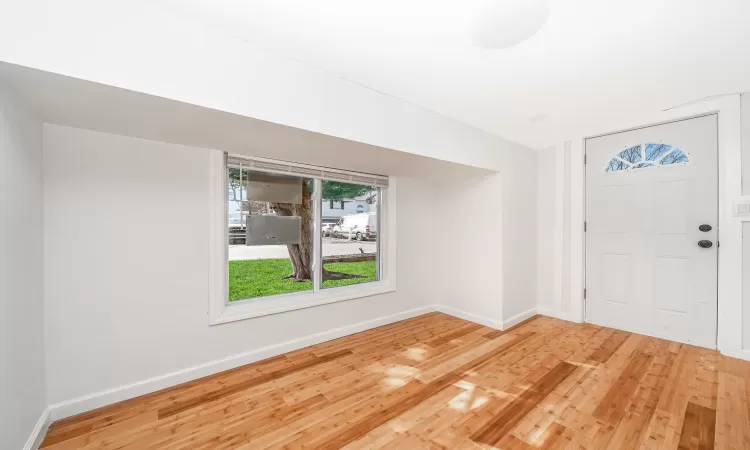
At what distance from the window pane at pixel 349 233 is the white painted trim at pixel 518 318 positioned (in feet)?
5.55

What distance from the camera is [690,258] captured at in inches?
116

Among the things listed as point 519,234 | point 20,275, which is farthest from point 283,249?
point 519,234

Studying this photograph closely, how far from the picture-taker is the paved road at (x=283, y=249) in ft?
9.14

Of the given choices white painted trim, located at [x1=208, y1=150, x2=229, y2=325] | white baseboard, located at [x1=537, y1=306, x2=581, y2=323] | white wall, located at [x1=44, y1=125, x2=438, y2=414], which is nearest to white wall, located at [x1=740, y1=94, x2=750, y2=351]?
white baseboard, located at [x1=537, y1=306, x2=581, y2=323]

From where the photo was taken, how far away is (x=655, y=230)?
124 inches

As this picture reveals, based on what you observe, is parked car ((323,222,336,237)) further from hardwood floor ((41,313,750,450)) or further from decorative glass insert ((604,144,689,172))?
decorative glass insert ((604,144,689,172))

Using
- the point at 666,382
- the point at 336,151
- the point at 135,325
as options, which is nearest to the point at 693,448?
the point at 666,382

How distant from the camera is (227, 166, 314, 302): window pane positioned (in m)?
2.76

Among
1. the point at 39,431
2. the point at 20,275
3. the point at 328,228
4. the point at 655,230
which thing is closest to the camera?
the point at 20,275

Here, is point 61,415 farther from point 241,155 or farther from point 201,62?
point 201,62

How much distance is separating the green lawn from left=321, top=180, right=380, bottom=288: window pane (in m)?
0.05

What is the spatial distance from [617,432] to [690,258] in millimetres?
2325

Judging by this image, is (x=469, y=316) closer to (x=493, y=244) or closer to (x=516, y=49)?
(x=493, y=244)

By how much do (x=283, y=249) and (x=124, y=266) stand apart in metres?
1.37
